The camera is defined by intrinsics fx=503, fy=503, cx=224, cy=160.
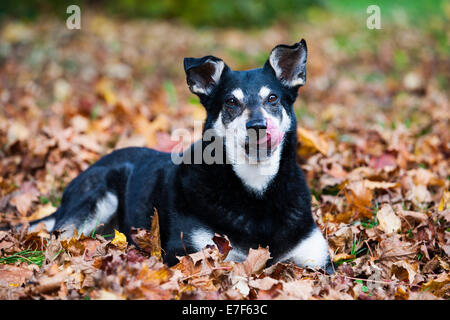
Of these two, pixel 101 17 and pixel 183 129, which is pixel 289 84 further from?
pixel 101 17

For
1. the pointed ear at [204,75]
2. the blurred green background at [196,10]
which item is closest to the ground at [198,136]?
the blurred green background at [196,10]

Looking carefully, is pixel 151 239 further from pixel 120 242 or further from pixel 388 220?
pixel 388 220

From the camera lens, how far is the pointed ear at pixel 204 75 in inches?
146

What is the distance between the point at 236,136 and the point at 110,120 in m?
3.56

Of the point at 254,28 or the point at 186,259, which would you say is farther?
the point at 254,28

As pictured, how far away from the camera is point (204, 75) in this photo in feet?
→ 12.6

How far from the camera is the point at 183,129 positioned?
6.35 m

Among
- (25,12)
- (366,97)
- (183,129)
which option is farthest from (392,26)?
(25,12)

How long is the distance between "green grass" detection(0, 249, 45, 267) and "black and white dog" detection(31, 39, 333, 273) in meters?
0.79

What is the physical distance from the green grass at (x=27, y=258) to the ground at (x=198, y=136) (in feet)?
0.06

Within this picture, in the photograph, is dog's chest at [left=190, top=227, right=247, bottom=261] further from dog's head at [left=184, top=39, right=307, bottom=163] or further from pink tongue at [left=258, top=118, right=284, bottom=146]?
pink tongue at [left=258, top=118, right=284, bottom=146]

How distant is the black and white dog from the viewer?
137 inches

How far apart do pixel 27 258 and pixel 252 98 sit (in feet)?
6.43
